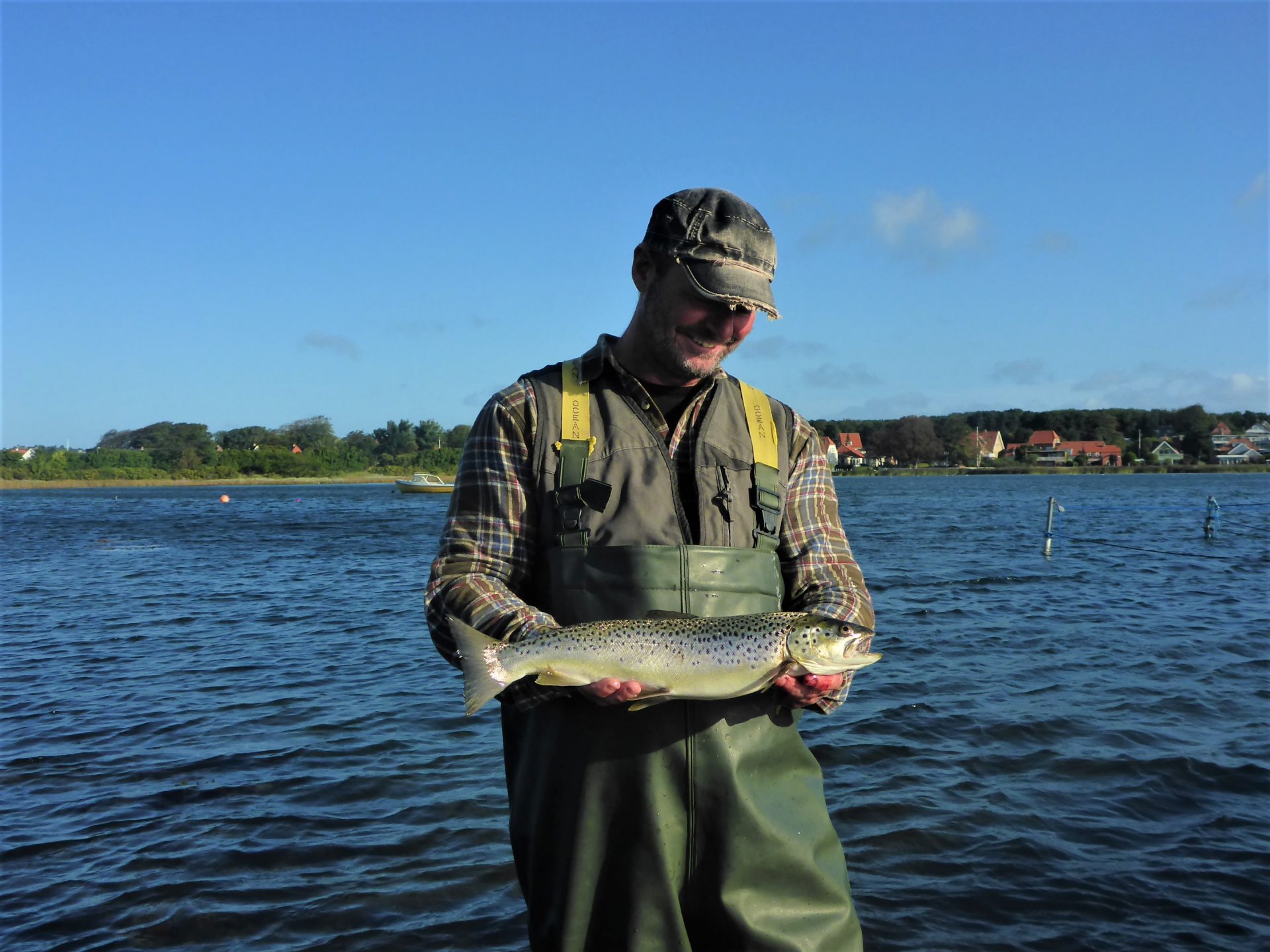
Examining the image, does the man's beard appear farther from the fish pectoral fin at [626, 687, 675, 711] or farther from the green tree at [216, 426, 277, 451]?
the green tree at [216, 426, 277, 451]

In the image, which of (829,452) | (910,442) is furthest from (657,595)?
(910,442)

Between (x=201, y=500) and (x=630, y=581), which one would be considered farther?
(x=201, y=500)

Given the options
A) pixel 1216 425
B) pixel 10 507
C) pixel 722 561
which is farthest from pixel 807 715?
pixel 1216 425

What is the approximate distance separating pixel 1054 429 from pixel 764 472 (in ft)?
629

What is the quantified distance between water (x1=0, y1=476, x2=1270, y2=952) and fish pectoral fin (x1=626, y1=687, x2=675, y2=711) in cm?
339

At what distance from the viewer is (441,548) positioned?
3.18m

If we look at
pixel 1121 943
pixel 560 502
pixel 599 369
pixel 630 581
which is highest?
pixel 599 369

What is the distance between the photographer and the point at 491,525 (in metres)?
3.12

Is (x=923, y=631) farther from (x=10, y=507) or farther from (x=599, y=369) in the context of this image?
(x=10, y=507)

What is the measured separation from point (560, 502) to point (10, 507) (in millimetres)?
86809

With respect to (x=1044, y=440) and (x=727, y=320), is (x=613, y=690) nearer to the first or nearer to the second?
(x=727, y=320)

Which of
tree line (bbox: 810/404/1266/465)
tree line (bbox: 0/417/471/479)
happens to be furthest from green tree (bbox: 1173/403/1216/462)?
tree line (bbox: 0/417/471/479)

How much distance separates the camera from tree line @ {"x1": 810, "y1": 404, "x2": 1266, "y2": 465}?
527 ft

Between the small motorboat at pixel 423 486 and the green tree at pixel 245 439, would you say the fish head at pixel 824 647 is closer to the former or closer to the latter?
the small motorboat at pixel 423 486
